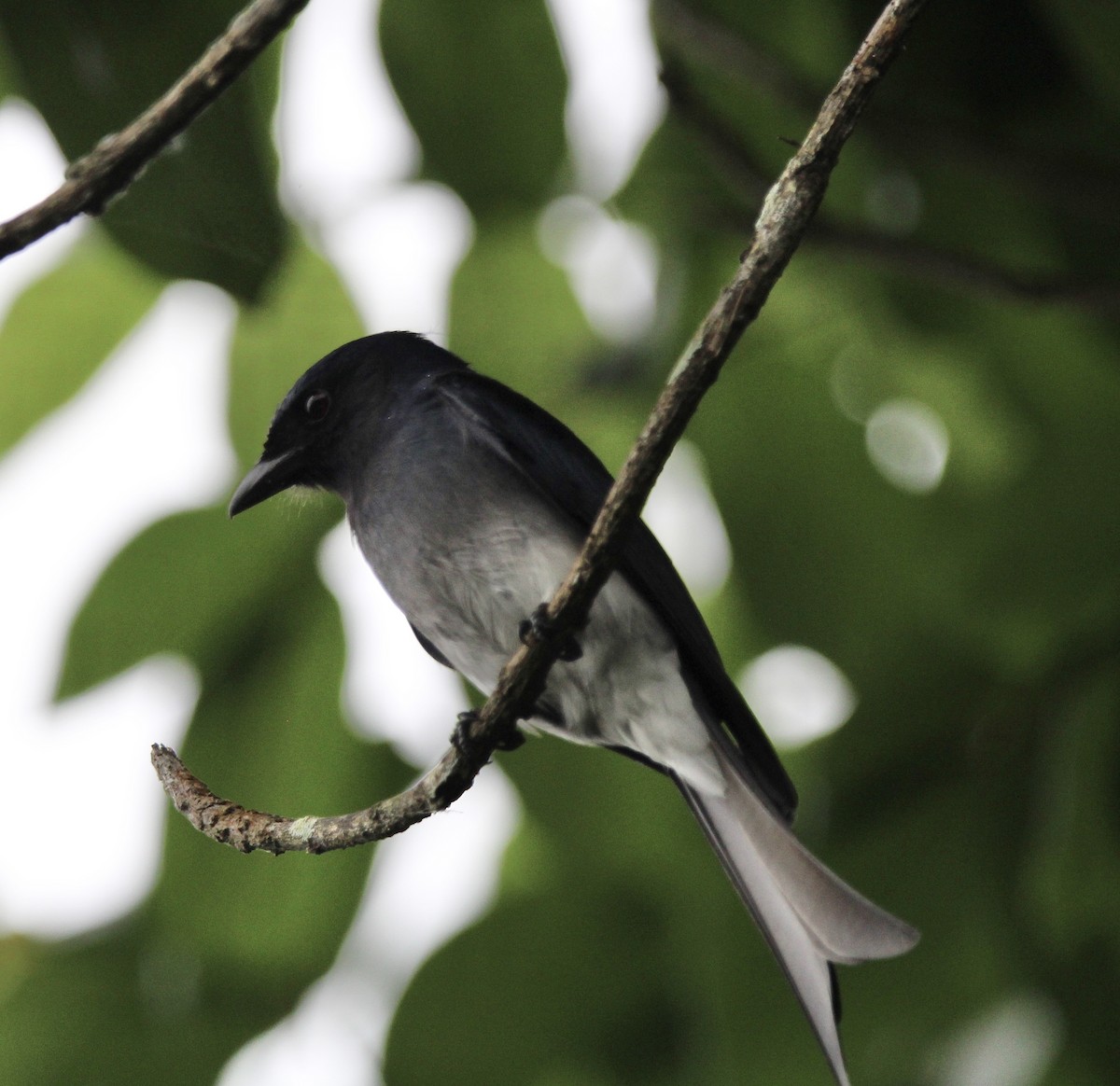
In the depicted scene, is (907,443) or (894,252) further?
(907,443)

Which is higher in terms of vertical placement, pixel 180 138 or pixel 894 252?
pixel 180 138

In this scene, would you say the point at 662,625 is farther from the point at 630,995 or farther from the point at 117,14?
the point at 117,14

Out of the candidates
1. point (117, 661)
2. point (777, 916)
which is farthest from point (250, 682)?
point (777, 916)

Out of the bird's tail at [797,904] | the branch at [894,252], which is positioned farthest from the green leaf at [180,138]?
the bird's tail at [797,904]

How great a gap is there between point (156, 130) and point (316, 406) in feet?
3.72

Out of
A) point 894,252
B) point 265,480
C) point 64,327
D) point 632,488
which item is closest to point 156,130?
point 632,488

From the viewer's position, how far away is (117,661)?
2.48 m

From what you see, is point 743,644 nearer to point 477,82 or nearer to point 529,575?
point 529,575

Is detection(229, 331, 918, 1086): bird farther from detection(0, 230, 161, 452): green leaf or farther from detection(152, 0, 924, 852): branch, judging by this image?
detection(152, 0, 924, 852): branch

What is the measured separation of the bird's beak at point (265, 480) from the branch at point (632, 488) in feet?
2.29

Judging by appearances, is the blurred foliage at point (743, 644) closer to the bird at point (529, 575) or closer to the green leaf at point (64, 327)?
the green leaf at point (64, 327)

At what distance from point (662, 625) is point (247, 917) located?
0.93 meters

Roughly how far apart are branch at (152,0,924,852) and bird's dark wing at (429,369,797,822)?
0.72 metres

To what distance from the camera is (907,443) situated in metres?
2.94
